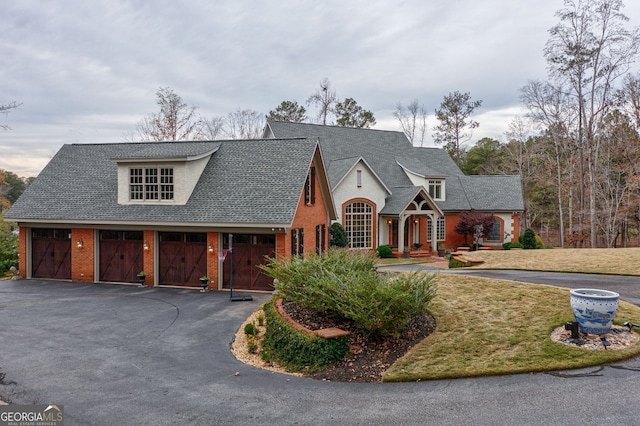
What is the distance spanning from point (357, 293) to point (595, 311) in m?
5.17

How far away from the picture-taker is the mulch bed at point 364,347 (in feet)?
29.5

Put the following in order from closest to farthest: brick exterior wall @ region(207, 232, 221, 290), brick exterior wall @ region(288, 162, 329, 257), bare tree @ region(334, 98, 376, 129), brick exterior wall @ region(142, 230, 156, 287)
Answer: brick exterior wall @ region(288, 162, 329, 257) < brick exterior wall @ region(207, 232, 221, 290) < brick exterior wall @ region(142, 230, 156, 287) < bare tree @ region(334, 98, 376, 129)

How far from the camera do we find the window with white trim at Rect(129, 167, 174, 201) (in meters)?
19.3

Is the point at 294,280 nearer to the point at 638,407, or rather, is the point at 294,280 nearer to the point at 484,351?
the point at 484,351

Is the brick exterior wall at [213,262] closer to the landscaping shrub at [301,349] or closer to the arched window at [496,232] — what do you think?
the landscaping shrub at [301,349]

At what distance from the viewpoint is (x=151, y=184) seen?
19453 mm

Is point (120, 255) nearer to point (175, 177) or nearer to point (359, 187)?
point (175, 177)

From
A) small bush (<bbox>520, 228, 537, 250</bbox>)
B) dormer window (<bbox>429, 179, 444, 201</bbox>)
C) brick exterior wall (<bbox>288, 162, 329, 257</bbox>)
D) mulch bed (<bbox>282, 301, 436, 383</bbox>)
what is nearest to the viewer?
mulch bed (<bbox>282, 301, 436, 383</bbox>)

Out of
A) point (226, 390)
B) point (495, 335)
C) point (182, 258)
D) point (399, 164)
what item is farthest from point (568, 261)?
point (226, 390)

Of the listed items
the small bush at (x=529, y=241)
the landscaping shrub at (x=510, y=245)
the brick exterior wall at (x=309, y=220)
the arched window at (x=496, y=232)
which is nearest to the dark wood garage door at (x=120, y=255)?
the brick exterior wall at (x=309, y=220)

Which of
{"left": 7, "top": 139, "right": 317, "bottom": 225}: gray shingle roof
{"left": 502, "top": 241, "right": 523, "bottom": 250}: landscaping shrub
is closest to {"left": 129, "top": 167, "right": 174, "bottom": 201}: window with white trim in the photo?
{"left": 7, "top": 139, "right": 317, "bottom": 225}: gray shingle roof

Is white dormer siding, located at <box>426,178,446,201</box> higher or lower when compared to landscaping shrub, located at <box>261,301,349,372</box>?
higher

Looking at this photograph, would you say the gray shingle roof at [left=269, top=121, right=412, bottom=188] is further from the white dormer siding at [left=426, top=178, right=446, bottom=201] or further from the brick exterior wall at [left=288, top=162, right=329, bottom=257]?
the brick exterior wall at [left=288, top=162, right=329, bottom=257]

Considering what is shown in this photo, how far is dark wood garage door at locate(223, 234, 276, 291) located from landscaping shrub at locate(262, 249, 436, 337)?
5102 mm
